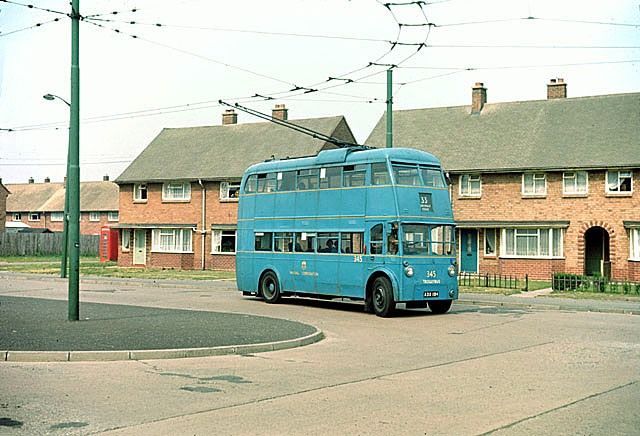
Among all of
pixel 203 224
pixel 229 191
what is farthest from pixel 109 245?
pixel 229 191

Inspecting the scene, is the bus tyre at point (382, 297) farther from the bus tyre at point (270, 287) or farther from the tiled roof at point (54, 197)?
the tiled roof at point (54, 197)

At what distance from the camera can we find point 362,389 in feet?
37.2

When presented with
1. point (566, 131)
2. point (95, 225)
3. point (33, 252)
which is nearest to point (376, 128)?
point (566, 131)

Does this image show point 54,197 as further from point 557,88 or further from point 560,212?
point 560,212

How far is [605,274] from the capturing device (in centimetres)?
3834

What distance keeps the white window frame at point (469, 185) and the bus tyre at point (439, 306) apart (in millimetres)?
19765

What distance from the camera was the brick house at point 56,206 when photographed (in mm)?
90000

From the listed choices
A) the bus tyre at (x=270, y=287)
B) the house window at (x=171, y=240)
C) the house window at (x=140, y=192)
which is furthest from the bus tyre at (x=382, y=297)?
the house window at (x=140, y=192)

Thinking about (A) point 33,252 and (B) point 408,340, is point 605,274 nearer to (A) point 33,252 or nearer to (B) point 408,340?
(B) point 408,340

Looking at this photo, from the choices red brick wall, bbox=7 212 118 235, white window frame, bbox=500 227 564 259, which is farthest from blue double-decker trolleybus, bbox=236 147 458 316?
red brick wall, bbox=7 212 118 235

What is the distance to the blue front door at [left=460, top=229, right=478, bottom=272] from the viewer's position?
1698 inches

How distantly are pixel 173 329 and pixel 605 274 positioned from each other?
26.1 m

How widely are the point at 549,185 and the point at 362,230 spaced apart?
20.0 meters

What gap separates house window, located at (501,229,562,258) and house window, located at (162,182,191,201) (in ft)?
64.3
